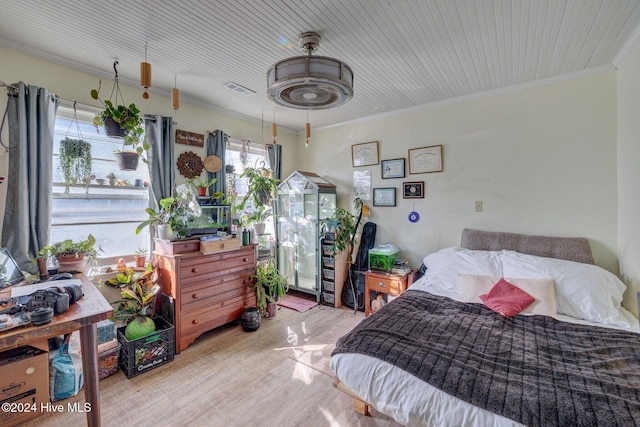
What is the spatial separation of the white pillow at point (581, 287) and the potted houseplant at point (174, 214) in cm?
294

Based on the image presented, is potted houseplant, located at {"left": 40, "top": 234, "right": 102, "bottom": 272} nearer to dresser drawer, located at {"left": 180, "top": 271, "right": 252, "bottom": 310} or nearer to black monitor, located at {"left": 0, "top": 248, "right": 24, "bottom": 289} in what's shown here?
black monitor, located at {"left": 0, "top": 248, "right": 24, "bottom": 289}

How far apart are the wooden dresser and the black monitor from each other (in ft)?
3.02

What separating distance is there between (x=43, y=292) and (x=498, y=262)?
3148 mm

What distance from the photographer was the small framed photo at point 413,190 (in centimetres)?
334

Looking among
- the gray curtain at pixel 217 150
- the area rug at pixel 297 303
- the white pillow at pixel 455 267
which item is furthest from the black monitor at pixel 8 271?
the white pillow at pixel 455 267

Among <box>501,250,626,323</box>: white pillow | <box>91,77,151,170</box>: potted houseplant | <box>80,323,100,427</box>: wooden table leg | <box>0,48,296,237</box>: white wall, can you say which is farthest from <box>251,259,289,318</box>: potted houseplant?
<box>501,250,626,323</box>: white pillow

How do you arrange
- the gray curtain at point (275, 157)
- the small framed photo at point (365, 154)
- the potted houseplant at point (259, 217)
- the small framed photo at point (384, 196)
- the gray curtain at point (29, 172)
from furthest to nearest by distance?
the gray curtain at point (275, 157) → the small framed photo at point (365, 154) → the small framed photo at point (384, 196) → the potted houseplant at point (259, 217) → the gray curtain at point (29, 172)

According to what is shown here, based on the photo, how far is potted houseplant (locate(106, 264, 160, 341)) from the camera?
7.55 feet

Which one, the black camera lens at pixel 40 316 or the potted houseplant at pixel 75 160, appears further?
the potted houseplant at pixel 75 160

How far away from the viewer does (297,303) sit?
3.73 metres

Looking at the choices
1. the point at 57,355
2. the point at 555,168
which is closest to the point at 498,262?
the point at 555,168

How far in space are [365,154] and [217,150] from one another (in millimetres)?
1916

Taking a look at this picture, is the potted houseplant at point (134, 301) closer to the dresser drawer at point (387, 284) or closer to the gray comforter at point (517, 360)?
the gray comforter at point (517, 360)

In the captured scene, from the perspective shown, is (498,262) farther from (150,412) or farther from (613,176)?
(150,412)
